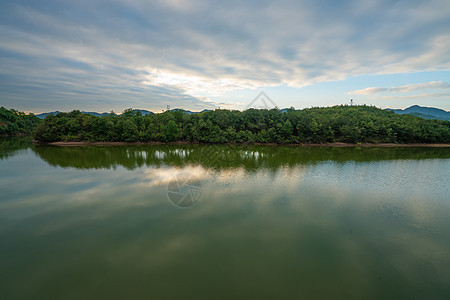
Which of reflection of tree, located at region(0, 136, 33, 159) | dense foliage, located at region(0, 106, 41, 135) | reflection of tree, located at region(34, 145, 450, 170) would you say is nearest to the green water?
reflection of tree, located at region(34, 145, 450, 170)

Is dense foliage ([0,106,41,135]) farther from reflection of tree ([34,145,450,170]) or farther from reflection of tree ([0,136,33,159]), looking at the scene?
reflection of tree ([34,145,450,170])

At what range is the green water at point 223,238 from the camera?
6199mm

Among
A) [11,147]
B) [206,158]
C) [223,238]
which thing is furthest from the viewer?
[11,147]

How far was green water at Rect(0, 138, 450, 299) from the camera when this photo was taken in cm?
620

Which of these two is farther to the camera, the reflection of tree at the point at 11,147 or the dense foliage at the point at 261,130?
the dense foliage at the point at 261,130

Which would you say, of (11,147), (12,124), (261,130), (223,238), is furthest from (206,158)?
(12,124)

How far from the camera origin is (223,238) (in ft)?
28.3

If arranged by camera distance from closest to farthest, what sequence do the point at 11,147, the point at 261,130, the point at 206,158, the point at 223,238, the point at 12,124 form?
the point at 223,238, the point at 206,158, the point at 11,147, the point at 261,130, the point at 12,124

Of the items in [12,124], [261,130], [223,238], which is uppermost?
[12,124]

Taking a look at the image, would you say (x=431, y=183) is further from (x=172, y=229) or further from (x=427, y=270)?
(x=172, y=229)

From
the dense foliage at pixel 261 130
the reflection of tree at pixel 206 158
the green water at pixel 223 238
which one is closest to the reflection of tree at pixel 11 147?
the reflection of tree at pixel 206 158

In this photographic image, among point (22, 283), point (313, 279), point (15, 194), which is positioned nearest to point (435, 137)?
point (313, 279)

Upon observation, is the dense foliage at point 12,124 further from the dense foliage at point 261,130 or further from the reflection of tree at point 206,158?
the reflection of tree at point 206,158

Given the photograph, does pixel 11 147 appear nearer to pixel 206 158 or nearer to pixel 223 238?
pixel 206 158
